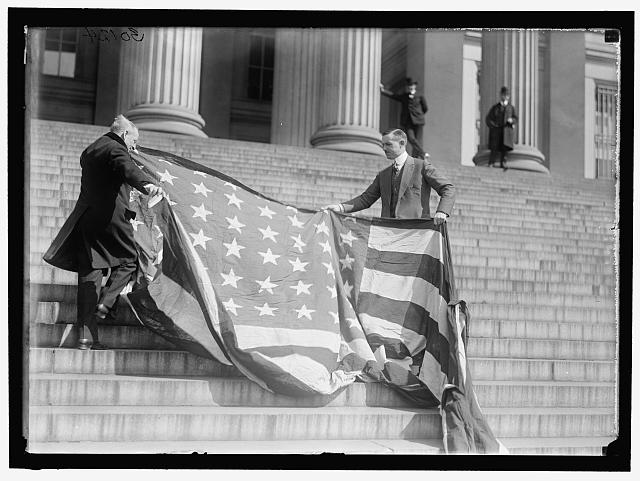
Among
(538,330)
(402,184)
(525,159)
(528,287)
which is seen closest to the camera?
(402,184)

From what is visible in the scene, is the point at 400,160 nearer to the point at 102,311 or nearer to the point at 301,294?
the point at 301,294

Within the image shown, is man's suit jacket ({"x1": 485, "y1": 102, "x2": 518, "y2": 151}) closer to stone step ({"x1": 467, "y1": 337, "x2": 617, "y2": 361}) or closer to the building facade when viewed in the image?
the building facade

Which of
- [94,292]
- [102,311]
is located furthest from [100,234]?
[102,311]

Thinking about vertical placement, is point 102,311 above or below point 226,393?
above

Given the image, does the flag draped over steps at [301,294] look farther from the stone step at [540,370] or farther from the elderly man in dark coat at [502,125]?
the elderly man in dark coat at [502,125]

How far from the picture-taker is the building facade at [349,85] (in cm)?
868

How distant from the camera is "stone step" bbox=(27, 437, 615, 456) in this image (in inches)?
210

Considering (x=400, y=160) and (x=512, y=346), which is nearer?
(x=512, y=346)

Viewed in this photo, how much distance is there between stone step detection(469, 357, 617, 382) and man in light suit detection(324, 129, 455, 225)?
1389mm

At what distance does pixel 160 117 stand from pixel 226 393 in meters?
8.47

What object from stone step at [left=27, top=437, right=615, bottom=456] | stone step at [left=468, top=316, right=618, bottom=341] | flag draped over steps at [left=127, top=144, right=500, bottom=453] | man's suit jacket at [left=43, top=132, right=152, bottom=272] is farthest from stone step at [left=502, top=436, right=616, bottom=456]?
man's suit jacket at [left=43, top=132, right=152, bottom=272]

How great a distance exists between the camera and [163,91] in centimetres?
1338

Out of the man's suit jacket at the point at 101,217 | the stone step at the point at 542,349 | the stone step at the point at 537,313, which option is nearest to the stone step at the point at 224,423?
the stone step at the point at 542,349

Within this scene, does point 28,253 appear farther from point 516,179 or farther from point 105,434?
point 516,179
